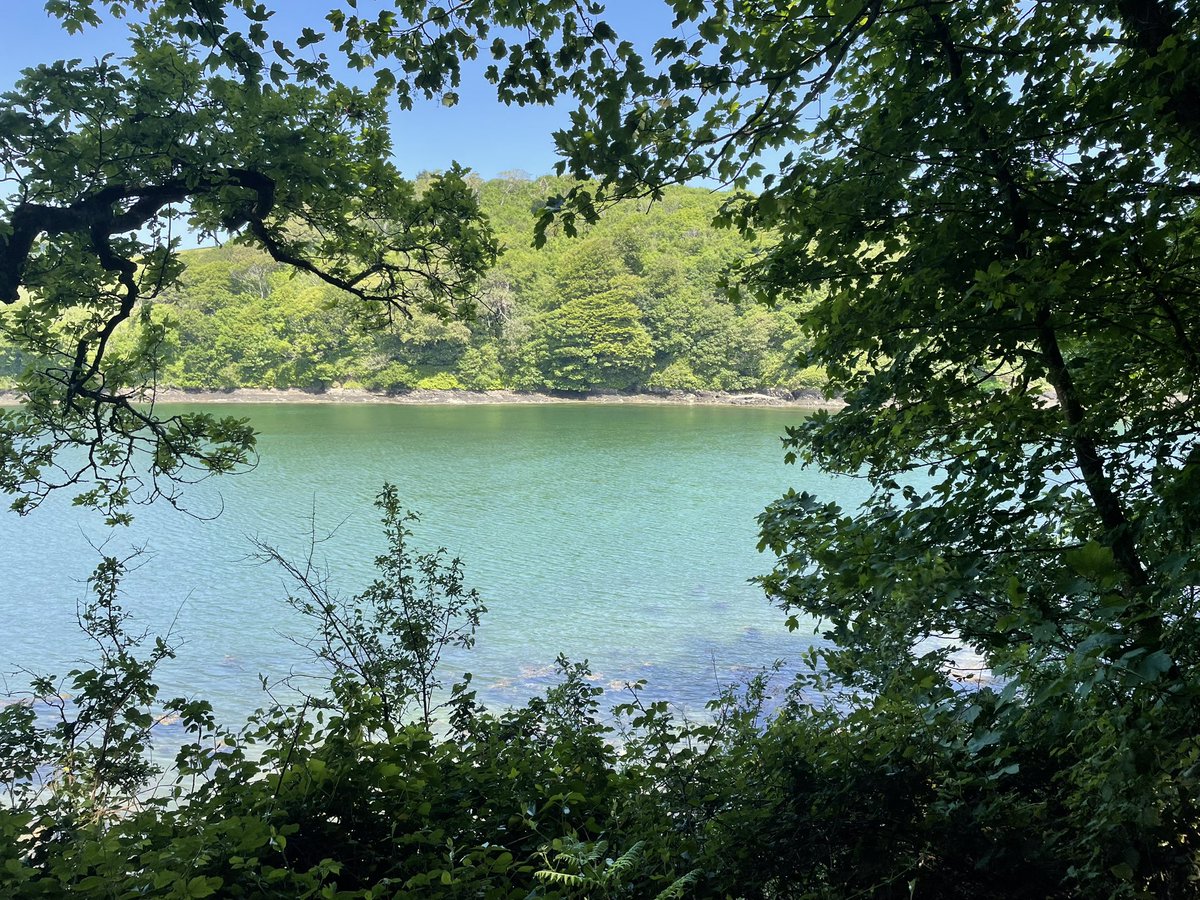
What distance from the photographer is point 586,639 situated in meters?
9.86

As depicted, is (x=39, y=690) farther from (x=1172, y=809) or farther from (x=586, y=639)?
(x=586, y=639)

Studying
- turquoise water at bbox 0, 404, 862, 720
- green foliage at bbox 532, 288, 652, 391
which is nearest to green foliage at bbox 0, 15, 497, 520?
turquoise water at bbox 0, 404, 862, 720

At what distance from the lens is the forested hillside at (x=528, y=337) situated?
56.3 metres

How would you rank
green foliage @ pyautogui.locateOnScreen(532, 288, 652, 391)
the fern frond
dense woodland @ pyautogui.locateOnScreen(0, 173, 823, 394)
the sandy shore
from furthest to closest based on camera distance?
1. green foliage @ pyautogui.locateOnScreen(532, 288, 652, 391)
2. dense woodland @ pyautogui.locateOnScreen(0, 173, 823, 394)
3. the sandy shore
4. the fern frond

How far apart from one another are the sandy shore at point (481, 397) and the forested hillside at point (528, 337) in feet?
2.09

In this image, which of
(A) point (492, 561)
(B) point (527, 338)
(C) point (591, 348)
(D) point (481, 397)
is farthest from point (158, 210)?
(B) point (527, 338)

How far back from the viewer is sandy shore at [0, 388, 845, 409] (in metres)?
54.8

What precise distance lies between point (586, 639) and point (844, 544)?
7.62 m

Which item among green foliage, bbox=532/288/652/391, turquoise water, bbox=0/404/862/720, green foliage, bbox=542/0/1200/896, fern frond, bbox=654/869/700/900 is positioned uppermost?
green foliage, bbox=532/288/652/391

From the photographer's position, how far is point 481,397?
5734 cm

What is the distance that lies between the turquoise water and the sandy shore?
28.8 m

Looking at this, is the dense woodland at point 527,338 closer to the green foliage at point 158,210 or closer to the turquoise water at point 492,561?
the turquoise water at point 492,561

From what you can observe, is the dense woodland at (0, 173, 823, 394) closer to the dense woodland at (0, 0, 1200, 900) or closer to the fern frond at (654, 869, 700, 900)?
the dense woodland at (0, 0, 1200, 900)

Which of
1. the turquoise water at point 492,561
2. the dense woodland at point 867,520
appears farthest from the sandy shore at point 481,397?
the dense woodland at point 867,520
